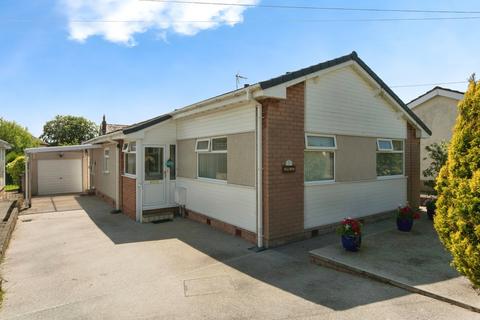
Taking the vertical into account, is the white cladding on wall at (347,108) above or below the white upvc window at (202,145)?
above

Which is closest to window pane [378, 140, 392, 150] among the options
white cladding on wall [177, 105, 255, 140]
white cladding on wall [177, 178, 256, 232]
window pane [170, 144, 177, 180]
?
white cladding on wall [177, 105, 255, 140]

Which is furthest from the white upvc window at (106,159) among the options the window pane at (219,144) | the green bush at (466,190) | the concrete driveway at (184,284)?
the green bush at (466,190)

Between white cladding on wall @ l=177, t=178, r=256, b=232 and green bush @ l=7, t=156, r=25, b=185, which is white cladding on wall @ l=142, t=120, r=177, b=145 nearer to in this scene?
white cladding on wall @ l=177, t=178, r=256, b=232

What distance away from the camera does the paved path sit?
4.16 m

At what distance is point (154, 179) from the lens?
10.1 metres

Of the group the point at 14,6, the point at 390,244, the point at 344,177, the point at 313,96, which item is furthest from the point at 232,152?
the point at 14,6

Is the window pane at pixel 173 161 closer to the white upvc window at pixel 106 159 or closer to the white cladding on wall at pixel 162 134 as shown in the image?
the white cladding on wall at pixel 162 134

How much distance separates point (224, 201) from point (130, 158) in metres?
4.83

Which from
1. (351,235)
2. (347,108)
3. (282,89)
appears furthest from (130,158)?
(351,235)

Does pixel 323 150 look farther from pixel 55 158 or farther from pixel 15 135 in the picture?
pixel 15 135

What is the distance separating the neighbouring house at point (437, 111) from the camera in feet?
44.5

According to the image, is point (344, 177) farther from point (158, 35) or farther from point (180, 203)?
point (158, 35)

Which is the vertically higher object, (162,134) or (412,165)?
(162,134)

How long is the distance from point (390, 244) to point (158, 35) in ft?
31.0
